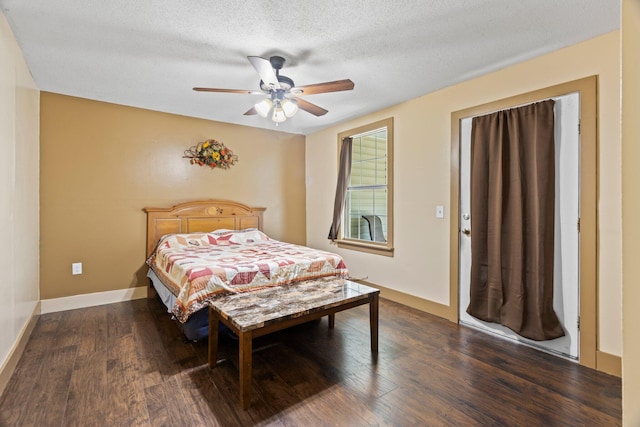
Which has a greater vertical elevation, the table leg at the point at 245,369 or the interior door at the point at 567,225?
the interior door at the point at 567,225

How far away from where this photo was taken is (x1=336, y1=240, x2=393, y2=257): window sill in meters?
3.71

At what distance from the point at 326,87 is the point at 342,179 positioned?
204 centimetres

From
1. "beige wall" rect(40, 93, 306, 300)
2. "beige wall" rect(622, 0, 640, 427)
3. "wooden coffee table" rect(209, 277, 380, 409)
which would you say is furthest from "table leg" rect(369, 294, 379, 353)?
"beige wall" rect(40, 93, 306, 300)

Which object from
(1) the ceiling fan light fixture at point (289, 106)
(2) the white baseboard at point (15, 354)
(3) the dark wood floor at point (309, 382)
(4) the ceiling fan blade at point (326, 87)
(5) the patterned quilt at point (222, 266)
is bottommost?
(3) the dark wood floor at point (309, 382)

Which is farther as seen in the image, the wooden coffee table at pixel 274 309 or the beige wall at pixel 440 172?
the beige wall at pixel 440 172

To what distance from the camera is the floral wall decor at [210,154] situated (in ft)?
13.4

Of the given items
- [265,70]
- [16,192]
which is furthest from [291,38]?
[16,192]

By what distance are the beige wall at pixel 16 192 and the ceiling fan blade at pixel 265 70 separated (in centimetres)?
152

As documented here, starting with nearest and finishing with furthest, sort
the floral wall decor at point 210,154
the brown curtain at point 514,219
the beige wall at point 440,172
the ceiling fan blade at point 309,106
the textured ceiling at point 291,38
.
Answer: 1. the textured ceiling at point 291,38
2. the beige wall at point 440,172
3. the brown curtain at point 514,219
4. the ceiling fan blade at point 309,106
5. the floral wall decor at point 210,154

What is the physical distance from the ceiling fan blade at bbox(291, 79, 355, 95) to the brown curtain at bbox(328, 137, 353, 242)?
187 centimetres

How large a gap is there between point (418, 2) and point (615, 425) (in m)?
2.53

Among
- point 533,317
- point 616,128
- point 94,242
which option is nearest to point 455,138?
point 616,128

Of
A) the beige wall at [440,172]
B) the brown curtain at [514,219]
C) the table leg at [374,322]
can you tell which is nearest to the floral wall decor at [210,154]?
the beige wall at [440,172]

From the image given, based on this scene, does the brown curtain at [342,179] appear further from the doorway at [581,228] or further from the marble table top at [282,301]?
the doorway at [581,228]
